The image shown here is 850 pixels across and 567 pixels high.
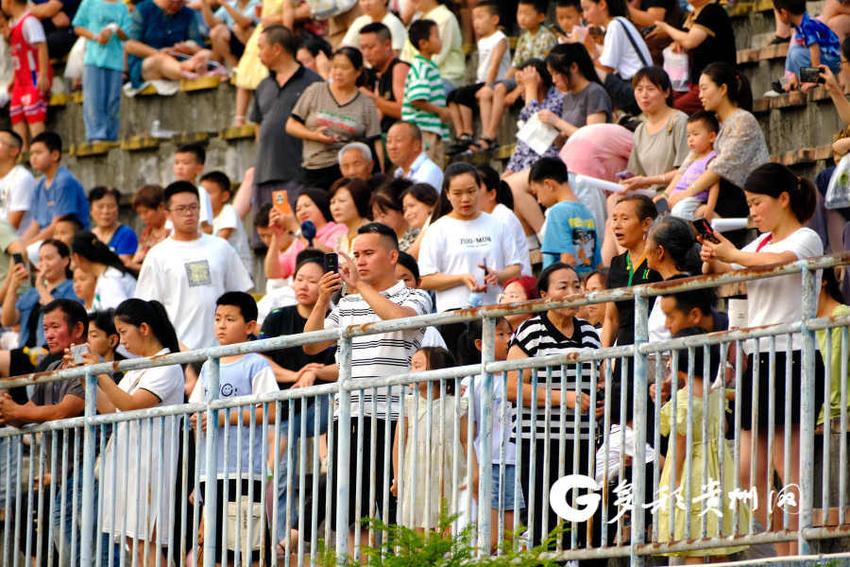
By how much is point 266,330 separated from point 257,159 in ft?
17.4

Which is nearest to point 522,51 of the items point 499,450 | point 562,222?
point 562,222

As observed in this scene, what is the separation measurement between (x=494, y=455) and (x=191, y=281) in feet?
18.0

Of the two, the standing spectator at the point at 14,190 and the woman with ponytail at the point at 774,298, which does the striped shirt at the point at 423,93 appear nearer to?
the standing spectator at the point at 14,190

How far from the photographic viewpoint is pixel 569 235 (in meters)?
13.2

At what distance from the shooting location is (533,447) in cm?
835

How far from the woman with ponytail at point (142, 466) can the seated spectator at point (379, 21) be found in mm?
8077

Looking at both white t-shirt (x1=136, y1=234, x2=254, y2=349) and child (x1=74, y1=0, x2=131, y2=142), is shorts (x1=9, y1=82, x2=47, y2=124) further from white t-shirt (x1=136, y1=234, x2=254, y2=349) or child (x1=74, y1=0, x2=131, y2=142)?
white t-shirt (x1=136, y1=234, x2=254, y2=349)

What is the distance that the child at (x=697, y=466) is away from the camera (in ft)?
26.5

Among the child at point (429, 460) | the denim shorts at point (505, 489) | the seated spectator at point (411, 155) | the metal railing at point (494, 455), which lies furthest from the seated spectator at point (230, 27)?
the child at point (429, 460)

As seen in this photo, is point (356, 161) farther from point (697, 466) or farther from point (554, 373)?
point (697, 466)

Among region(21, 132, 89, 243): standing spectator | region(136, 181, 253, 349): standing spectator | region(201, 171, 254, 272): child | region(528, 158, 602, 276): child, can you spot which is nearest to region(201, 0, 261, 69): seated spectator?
region(21, 132, 89, 243): standing spectator

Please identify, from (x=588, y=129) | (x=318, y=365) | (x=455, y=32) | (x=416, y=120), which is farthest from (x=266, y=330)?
(x=455, y=32)

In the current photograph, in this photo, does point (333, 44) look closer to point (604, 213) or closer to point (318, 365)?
point (604, 213)

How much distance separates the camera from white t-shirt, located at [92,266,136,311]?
48.7 feet
